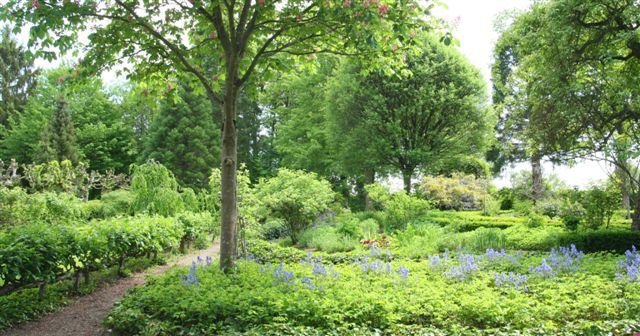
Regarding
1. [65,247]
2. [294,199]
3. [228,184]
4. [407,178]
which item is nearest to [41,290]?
[65,247]

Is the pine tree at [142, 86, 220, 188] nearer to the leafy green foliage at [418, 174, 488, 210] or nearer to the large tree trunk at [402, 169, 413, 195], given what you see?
the large tree trunk at [402, 169, 413, 195]

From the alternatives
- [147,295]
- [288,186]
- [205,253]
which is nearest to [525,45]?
[288,186]

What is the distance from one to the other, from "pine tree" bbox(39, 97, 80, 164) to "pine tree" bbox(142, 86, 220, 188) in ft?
13.9

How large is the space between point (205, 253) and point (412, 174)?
11.8 metres

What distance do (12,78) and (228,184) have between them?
110 feet

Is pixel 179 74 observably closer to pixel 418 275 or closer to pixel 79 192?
pixel 418 275

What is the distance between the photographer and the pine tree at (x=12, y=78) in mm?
31625

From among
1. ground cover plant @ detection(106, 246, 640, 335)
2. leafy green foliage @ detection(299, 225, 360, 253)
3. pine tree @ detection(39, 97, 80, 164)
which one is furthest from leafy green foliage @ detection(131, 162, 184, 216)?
pine tree @ detection(39, 97, 80, 164)

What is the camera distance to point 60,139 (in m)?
26.5

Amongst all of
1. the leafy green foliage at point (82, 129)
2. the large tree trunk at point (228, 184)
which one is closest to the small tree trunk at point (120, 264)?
the large tree trunk at point (228, 184)

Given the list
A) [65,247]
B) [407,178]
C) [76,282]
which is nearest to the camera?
[65,247]

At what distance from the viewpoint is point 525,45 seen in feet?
37.1

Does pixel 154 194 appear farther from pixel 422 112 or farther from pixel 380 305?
pixel 422 112

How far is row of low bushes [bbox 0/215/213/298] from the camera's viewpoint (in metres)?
5.12
